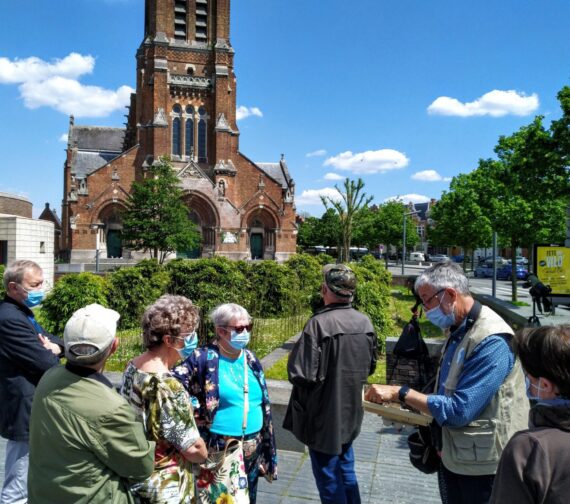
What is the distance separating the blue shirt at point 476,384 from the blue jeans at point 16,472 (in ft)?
9.49

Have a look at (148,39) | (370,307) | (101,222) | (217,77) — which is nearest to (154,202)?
(101,222)

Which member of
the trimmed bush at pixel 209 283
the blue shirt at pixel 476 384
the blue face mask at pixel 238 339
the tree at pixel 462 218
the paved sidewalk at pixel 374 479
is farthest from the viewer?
the tree at pixel 462 218

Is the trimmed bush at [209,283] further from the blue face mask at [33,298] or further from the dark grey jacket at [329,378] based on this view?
the dark grey jacket at [329,378]

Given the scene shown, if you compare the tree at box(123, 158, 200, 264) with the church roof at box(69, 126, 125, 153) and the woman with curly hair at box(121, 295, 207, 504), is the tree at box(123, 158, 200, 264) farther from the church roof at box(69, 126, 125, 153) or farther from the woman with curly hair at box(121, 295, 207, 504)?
the woman with curly hair at box(121, 295, 207, 504)

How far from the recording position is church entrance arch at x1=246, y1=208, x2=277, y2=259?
1660 inches

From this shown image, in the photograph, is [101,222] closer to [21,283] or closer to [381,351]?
[381,351]

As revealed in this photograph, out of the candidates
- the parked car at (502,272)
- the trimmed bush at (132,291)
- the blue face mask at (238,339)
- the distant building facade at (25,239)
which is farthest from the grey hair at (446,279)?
the parked car at (502,272)

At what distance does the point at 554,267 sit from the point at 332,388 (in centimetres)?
1065

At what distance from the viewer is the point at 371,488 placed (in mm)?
4316

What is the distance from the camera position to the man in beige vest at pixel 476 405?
2373 mm

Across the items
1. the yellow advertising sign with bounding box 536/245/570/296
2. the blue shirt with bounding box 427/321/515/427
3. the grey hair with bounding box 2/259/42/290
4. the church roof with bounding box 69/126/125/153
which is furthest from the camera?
the church roof with bounding box 69/126/125/153

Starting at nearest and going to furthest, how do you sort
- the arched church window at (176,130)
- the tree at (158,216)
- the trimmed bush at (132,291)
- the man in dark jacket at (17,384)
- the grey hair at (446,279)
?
the grey hair at (446,279)
the man in dark jacket at (17,384)
the trimmed bush at (132,291)
the tree at (158,216)
the arched church window at (176,130)

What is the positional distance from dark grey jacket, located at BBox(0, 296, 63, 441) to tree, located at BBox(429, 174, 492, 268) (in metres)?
26.8

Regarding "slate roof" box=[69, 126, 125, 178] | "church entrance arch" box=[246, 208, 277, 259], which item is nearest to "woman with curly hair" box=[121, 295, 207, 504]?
"church entrance arch" box=[246, 208, 277, 259]
